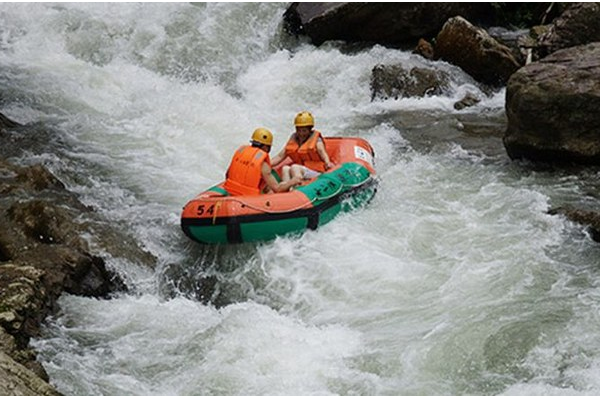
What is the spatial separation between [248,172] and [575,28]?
240 inches

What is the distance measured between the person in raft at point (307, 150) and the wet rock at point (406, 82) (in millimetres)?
3568

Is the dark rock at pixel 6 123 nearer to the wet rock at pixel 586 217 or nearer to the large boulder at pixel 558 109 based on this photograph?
the large boulder at pixel 558 109

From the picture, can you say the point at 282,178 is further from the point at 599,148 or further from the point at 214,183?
the point at 599,148

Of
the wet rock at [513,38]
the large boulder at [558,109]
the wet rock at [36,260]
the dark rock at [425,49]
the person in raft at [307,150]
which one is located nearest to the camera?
the wet rock at [36,260]

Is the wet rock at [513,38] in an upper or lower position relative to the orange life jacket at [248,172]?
upper

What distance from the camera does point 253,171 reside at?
24.2 feet

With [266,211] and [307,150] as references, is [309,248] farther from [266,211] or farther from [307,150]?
[307,150]

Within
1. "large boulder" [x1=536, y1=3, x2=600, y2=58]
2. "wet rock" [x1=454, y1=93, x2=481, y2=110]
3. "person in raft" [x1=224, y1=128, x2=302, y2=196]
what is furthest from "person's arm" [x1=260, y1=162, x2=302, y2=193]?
"large boulder" [x1=536, y1=3, x2=600, y2=58]

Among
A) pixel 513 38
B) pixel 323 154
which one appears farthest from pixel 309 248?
pixel 513 38

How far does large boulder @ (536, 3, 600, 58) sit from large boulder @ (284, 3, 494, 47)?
2049 mm

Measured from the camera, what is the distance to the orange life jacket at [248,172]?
7359 mm

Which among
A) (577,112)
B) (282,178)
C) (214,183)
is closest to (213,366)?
(282,178)

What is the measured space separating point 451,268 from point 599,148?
2.90 metres

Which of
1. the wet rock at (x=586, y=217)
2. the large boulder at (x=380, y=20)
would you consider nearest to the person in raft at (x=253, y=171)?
the wet rock at (x=586, y=217)
